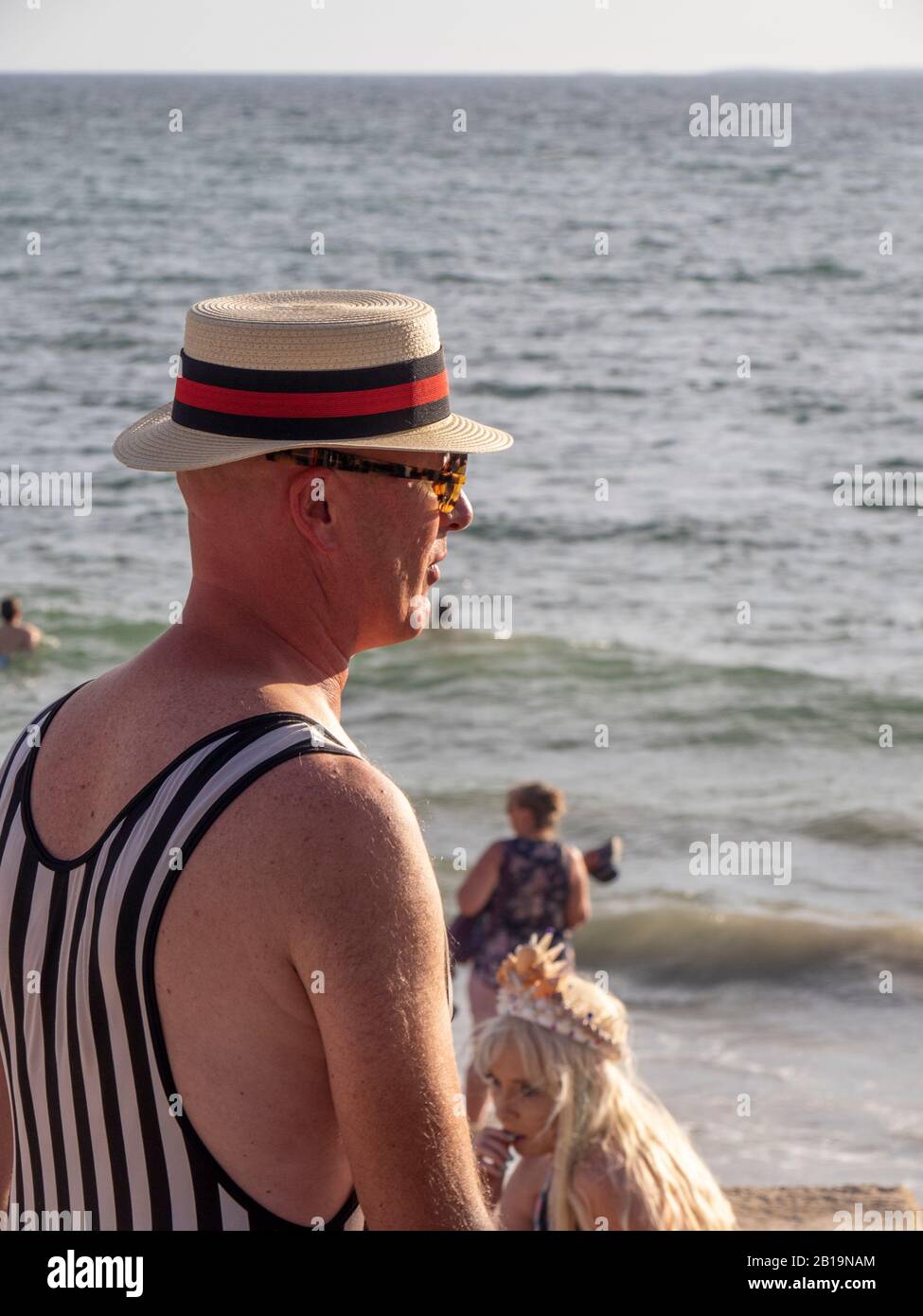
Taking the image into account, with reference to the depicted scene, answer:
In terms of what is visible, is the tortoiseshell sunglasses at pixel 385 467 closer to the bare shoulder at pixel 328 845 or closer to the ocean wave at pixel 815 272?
the bare shoulder at pixel 328 845

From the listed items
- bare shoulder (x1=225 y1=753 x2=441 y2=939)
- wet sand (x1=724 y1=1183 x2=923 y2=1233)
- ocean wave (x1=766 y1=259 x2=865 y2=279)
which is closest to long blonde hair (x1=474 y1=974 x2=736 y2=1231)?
wet sand (x1=724 y1=1183 x2=923 y2=1233)

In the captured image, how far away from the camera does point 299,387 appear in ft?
5.42

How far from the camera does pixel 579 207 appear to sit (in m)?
44.0

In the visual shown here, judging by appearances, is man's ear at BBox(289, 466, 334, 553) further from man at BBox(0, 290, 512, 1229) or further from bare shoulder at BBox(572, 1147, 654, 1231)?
bare shoulder at BBox(572, 1147, 654, 1231)

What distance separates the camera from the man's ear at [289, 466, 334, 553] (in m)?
1.65

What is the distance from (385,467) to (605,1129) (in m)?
2.89

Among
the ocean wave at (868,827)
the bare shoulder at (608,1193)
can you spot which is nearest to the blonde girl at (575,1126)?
the bare shoulder at (608,1193)

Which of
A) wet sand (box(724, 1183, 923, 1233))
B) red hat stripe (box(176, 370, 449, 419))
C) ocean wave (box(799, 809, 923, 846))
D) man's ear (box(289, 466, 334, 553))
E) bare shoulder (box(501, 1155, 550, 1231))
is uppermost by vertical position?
red hat stripe (box(176, 370, 449, 419))

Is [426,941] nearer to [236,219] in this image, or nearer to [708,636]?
[708,636]

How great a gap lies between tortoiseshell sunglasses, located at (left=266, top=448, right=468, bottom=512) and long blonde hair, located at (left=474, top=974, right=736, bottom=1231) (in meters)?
2.68

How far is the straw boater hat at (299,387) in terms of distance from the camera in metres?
1.64

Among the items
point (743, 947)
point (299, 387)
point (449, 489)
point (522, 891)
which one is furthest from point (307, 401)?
point (743, 947)

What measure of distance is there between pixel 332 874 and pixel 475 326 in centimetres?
2928

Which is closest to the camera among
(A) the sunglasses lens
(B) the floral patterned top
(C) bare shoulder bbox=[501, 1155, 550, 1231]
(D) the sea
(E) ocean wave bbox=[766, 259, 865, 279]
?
(A) the sunglasses lens
